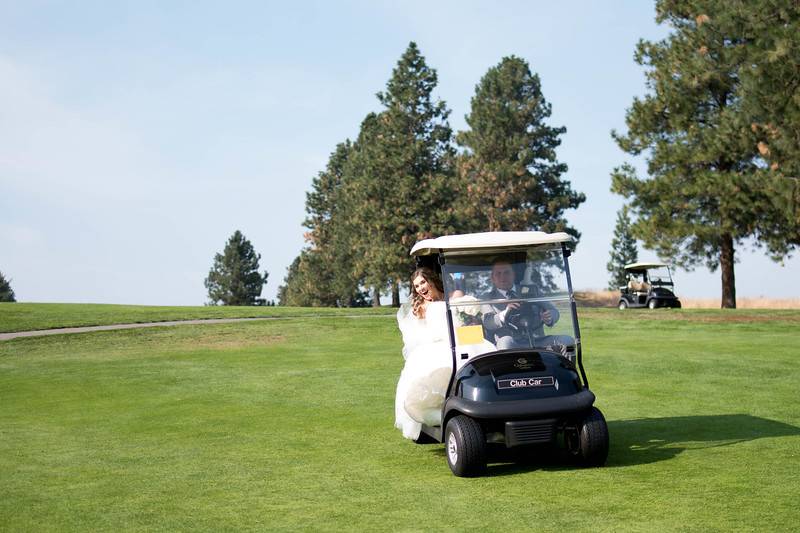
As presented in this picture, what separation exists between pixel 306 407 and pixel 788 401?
6206mm

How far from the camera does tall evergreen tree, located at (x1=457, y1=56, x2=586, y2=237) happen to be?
6203 centimetres

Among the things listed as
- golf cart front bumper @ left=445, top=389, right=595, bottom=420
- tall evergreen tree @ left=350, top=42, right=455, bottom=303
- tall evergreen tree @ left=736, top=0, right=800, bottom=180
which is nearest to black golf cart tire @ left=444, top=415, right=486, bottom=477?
golf cart front bumper @ left=445, top=389, right=595, bottom=420

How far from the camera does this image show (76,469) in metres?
8.20

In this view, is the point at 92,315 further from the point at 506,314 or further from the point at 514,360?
the point at 514,360

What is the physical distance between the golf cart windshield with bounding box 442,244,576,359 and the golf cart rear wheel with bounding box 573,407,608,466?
2.52 ft

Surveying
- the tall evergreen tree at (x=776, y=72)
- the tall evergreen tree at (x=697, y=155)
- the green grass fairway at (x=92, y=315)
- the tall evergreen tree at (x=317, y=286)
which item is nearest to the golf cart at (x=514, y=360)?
the tall evergreen tree at (x=776, y=72)

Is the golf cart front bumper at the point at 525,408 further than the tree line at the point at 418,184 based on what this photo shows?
No

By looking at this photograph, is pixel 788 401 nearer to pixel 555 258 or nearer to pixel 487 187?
pixel 555 258

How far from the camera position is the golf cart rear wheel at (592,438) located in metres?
7.29

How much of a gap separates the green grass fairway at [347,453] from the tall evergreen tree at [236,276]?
67.2 meters

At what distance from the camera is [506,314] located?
7.95 meters

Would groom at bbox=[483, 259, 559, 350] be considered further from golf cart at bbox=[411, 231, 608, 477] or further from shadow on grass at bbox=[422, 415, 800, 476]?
shadow on grass at bbox=[422, 415, 800, 476]

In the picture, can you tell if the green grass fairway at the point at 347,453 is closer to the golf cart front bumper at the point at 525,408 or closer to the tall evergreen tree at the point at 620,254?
the golf cart front bumper at the point at 525,408

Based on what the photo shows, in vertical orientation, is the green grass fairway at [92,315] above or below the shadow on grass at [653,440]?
above
